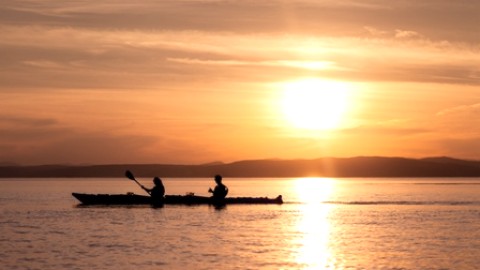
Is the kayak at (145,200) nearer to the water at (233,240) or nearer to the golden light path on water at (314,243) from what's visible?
the water at (233,240)

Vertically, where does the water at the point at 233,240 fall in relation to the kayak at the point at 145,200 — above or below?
below

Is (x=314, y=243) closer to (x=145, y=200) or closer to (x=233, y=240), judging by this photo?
(x=233, y=240)

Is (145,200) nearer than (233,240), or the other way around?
(233,240)

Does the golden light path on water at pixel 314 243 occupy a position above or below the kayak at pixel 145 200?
below

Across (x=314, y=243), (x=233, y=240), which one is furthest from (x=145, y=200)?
(x=314, y=243)

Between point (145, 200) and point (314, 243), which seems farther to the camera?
point (145, 200)

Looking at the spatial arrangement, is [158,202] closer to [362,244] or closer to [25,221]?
[25,221]

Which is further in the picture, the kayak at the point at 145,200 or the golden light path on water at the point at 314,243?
the kayak at the point at 145,200

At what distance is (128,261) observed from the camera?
113 feet

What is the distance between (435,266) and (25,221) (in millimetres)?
33716

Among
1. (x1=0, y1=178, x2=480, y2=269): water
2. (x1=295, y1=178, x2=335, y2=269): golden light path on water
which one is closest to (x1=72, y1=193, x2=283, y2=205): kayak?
(x1=0, y1=178, x2=480, y2=269): water

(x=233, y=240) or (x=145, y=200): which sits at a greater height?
(x=145, y=200)

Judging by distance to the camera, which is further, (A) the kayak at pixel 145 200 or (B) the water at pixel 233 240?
(A) the kayak at pixel 145 200

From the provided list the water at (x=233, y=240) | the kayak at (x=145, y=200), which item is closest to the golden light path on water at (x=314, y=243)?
the water at (x=233, y=240)
